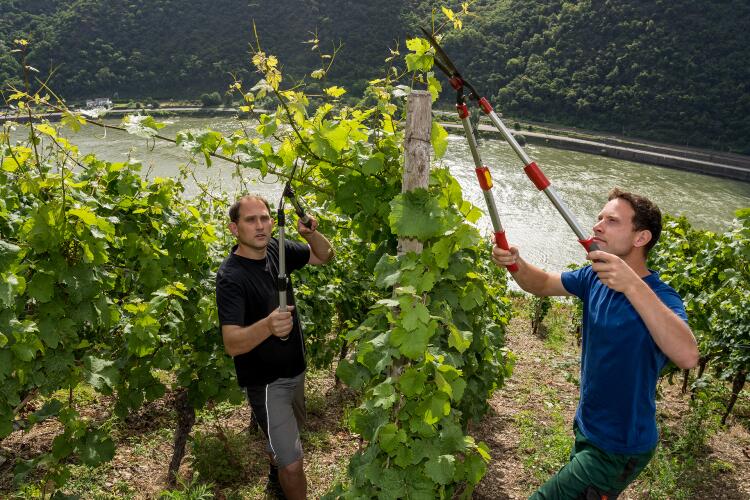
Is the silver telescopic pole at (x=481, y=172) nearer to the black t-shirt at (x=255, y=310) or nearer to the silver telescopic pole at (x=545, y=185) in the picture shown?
the silver telescopic pole at (x=545, y=185)

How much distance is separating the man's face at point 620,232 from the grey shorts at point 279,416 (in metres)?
1.90

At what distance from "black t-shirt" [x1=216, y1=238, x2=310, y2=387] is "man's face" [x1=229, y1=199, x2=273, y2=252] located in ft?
0.37

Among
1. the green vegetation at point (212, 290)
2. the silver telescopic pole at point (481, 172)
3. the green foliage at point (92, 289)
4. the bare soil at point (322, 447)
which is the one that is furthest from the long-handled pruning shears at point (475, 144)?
the bare soil at point (322, 447)

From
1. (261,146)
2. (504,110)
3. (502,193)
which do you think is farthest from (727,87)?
(261,146)

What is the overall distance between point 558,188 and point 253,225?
33564 millimetres

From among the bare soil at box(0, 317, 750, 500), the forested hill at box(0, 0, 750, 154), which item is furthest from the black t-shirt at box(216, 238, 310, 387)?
the forested hill at box(0, 0, 750, 154)

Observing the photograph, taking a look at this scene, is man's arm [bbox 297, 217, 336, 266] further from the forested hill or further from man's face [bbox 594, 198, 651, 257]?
the forested hill

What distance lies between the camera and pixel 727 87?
44.9 m

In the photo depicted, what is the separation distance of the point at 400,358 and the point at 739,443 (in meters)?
4.85

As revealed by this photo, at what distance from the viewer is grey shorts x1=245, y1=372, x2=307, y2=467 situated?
309 centimetres

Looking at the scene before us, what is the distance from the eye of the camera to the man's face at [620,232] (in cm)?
245

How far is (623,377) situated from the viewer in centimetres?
232

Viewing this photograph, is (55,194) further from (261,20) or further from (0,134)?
(261,20)

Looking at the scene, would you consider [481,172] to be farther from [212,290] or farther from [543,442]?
[543,442]
